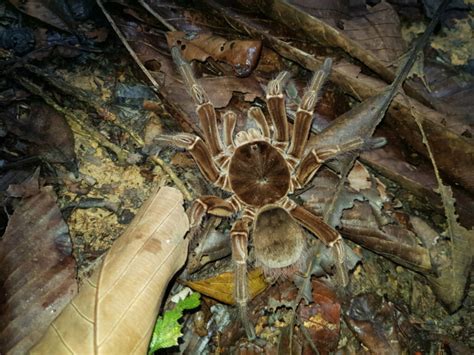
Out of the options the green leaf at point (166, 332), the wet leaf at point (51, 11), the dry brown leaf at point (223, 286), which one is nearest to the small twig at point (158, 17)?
the wet leaf at point (51, 11)

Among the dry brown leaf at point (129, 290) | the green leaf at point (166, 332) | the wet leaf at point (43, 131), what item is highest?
the dry brown leaf at point (129, 290)

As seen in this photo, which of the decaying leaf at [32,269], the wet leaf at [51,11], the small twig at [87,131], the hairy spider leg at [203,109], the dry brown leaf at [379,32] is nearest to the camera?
the decaying leaf at [32,269]

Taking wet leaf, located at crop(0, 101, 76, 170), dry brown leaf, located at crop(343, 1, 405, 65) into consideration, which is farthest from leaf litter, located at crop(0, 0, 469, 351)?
dry brown leaf, located at crop(343, 1, 405, 65)

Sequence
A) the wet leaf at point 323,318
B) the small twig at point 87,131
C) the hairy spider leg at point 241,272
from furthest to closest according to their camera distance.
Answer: the small twig at point 87,131 → the wet leaf at point 323,318 → the hairy spider leg at point 241,272

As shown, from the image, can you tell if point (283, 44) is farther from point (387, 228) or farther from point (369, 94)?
point (387, 228)

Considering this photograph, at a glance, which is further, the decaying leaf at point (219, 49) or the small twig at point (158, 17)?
the small twig at point (158, 17)

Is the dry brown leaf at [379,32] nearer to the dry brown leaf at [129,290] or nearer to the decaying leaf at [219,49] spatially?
the decaying leaf at [219,49]

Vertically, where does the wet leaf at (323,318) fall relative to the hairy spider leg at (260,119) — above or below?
below

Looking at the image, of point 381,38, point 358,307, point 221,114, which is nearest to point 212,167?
point 221,114
